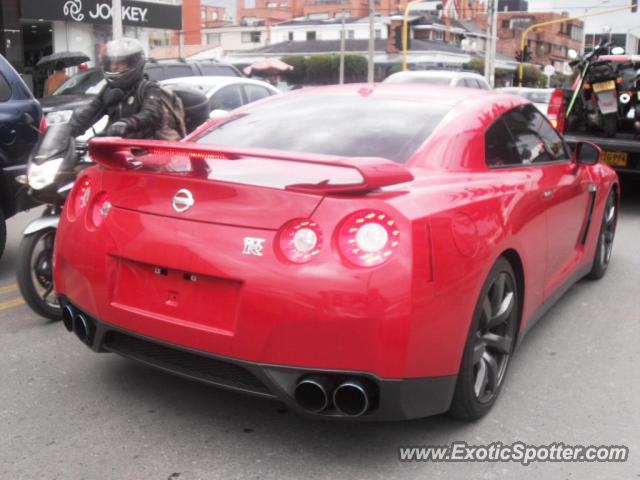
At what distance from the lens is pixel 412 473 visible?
2.99 meters

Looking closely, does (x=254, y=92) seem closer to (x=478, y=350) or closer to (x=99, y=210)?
(x=99, y=210)

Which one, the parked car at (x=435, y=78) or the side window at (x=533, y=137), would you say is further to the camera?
the parked car at (x=435, y=78)

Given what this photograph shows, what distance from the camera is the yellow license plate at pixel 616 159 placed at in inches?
368

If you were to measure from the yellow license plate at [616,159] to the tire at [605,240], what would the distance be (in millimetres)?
3461

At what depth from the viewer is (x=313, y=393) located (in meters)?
2.87

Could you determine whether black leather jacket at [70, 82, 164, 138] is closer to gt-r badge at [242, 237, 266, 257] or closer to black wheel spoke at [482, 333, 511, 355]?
gt-r badge at [242, 237, 266, 257]

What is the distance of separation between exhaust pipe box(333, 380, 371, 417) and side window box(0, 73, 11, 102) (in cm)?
441

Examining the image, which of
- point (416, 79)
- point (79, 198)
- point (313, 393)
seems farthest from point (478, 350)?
point (416, 79)

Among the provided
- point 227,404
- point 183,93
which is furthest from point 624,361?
point 183,93

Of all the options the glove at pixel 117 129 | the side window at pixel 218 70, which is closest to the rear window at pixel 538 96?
the side window at pixel 218 70

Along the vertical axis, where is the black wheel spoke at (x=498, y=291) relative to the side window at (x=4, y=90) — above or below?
below

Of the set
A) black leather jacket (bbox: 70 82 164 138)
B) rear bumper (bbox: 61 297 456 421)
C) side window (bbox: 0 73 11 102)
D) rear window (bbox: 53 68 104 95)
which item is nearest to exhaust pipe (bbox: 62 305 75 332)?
rear bumper (bbox: 61 297 456 421)

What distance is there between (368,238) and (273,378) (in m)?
0.62

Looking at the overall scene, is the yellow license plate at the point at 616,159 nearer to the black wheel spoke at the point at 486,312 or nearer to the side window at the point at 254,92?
the side window at the point at 254,92
